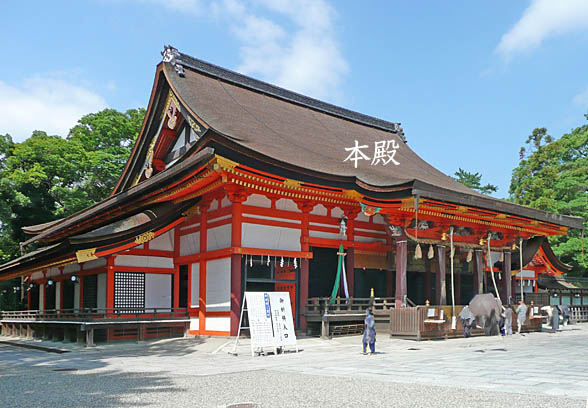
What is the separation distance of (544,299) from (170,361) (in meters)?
22.2

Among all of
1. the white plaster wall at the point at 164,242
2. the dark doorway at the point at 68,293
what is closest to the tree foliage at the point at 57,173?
the dark doorway at the point at 68,293

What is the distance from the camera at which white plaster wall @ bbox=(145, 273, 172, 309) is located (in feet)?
59.5

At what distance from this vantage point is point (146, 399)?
24.5 feet

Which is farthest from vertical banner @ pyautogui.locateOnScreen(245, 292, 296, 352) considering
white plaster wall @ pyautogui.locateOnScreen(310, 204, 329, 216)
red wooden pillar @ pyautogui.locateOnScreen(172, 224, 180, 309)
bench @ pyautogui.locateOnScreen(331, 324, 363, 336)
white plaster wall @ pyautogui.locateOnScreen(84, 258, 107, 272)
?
white plaster wall @ pyautogui.locateOnScreen(84, 258, 107, 272)

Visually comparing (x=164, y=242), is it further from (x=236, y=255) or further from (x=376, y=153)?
(x=376, y=153)

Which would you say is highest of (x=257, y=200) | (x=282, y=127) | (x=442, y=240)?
(x=282, y=127)

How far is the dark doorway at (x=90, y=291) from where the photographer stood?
18609 mm

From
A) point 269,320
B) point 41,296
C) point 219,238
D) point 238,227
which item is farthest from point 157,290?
point 41,296

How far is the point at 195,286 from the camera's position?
17656mm

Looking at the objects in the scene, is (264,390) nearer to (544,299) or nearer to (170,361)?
(170,361)

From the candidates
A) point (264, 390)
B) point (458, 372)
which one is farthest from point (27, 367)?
point (458, 372)

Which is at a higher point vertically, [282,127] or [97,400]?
[282,127]

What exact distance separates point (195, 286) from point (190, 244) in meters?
1.53

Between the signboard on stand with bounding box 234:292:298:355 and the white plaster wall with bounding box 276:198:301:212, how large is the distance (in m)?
4.20
